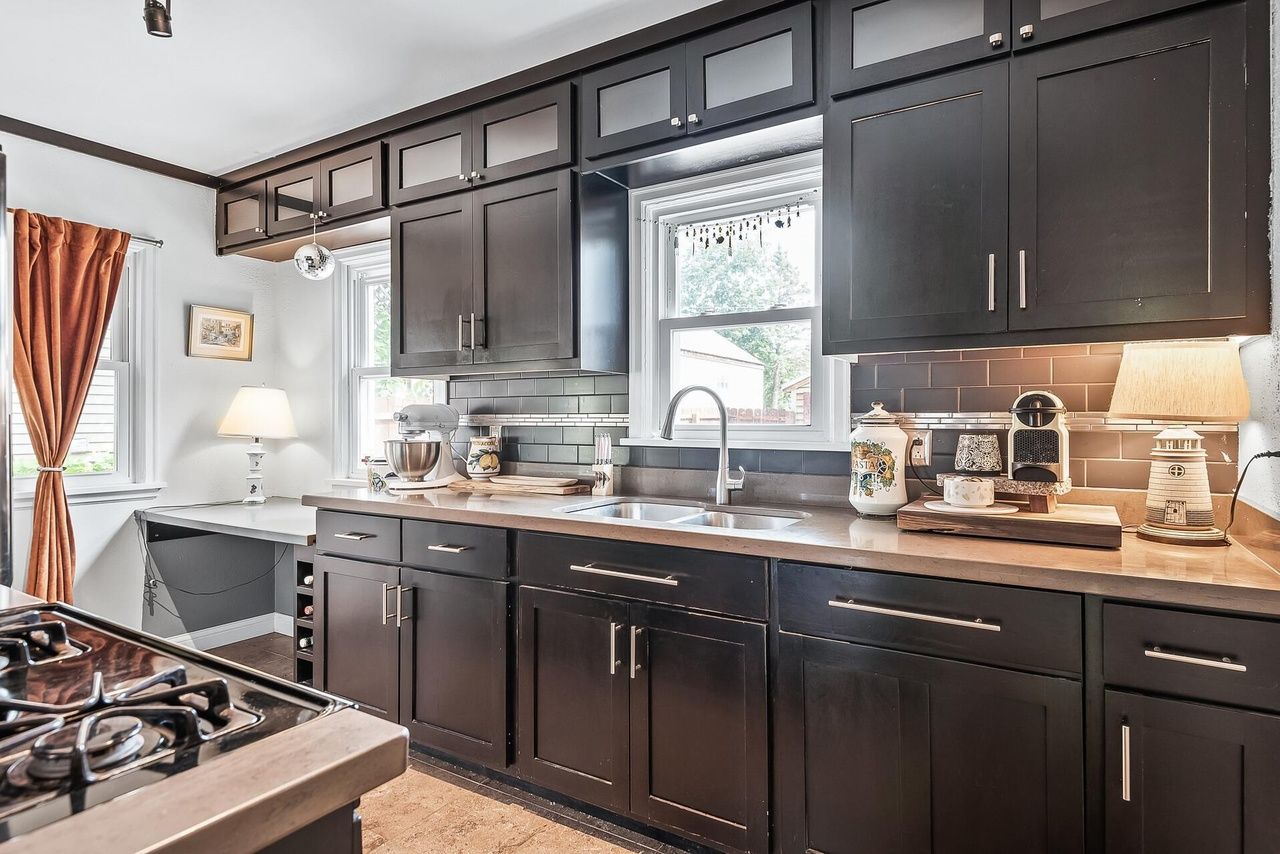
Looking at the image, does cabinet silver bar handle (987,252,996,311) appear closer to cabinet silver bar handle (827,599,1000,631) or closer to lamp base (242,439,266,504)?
cabinet silver bar handle (827,599,1000,631)

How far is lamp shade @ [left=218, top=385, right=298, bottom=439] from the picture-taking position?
3852mm

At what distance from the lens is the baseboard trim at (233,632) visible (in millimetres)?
3871

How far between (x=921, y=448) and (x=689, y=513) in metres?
0.83

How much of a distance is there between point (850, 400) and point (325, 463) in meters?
3.04

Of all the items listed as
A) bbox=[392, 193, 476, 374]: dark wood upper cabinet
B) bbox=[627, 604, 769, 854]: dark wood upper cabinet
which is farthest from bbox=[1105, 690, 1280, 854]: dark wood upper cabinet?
bbox=[392, 193, 476, 374]: dark wood upper cabinet

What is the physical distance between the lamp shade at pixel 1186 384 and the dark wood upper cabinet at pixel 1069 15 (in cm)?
81

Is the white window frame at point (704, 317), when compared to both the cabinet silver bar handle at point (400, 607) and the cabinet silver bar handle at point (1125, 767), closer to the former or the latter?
the cabinet silver bar handle at point (400, 607)

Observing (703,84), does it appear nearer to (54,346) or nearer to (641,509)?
(641,509)

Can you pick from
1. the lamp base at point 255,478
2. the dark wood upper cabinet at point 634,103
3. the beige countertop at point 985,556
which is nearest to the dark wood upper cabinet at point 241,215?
the lamp base at point 255,478

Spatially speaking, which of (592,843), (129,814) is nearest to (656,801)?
(592,843)

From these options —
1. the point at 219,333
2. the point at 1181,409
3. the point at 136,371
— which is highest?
the point at 219,333

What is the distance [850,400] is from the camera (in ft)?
7.91

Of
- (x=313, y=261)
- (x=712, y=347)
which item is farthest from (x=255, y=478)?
(x=712, y=347)

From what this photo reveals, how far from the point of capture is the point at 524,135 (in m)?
2.73
